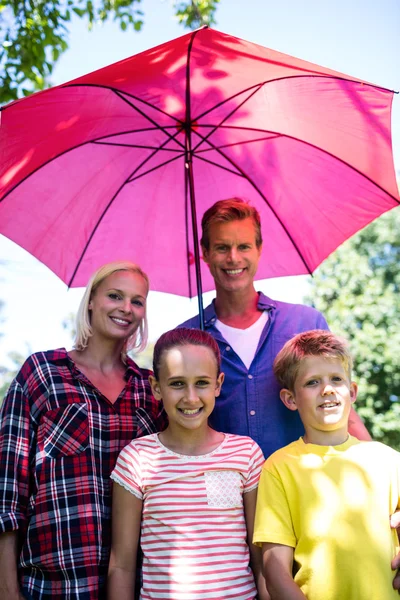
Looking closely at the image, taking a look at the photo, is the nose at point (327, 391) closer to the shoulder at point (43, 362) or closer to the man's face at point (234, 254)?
the man's face at point (234, 254)

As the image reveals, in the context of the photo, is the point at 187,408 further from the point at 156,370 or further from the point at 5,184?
the point at 5,184

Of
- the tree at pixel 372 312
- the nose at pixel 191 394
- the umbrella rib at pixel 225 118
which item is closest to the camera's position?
the nose at pixel 191 394

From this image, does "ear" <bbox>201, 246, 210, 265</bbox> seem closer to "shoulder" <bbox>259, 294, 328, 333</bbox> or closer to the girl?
"shoulder" <bbox>259, 294, 328, 333</bbox>

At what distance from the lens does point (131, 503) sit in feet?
7.92

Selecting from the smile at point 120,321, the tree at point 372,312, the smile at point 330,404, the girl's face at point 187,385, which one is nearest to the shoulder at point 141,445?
the girl's face at point 187,385

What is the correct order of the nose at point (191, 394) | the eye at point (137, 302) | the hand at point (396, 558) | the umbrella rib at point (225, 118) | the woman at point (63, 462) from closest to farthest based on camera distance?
1. the hand at point (396, 558)
2. the woman at point (63, 462)
3. the nose at point (191, 394)
4. the umbrella rib at point (225, 118)
5. the eye at point (137, 302)

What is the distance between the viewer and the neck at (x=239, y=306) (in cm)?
333

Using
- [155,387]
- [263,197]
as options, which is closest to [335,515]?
[155,387]

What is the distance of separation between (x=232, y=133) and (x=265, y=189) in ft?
1.51

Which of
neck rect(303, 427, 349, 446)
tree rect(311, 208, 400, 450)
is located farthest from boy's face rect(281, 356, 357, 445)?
tree rect(311, 208, 400, 450)

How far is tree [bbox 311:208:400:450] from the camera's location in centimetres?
1445

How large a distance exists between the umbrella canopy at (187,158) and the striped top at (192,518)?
142 centimetres

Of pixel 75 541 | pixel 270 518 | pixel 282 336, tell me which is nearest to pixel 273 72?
pixel 282 336

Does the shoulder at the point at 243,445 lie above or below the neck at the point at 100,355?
below
